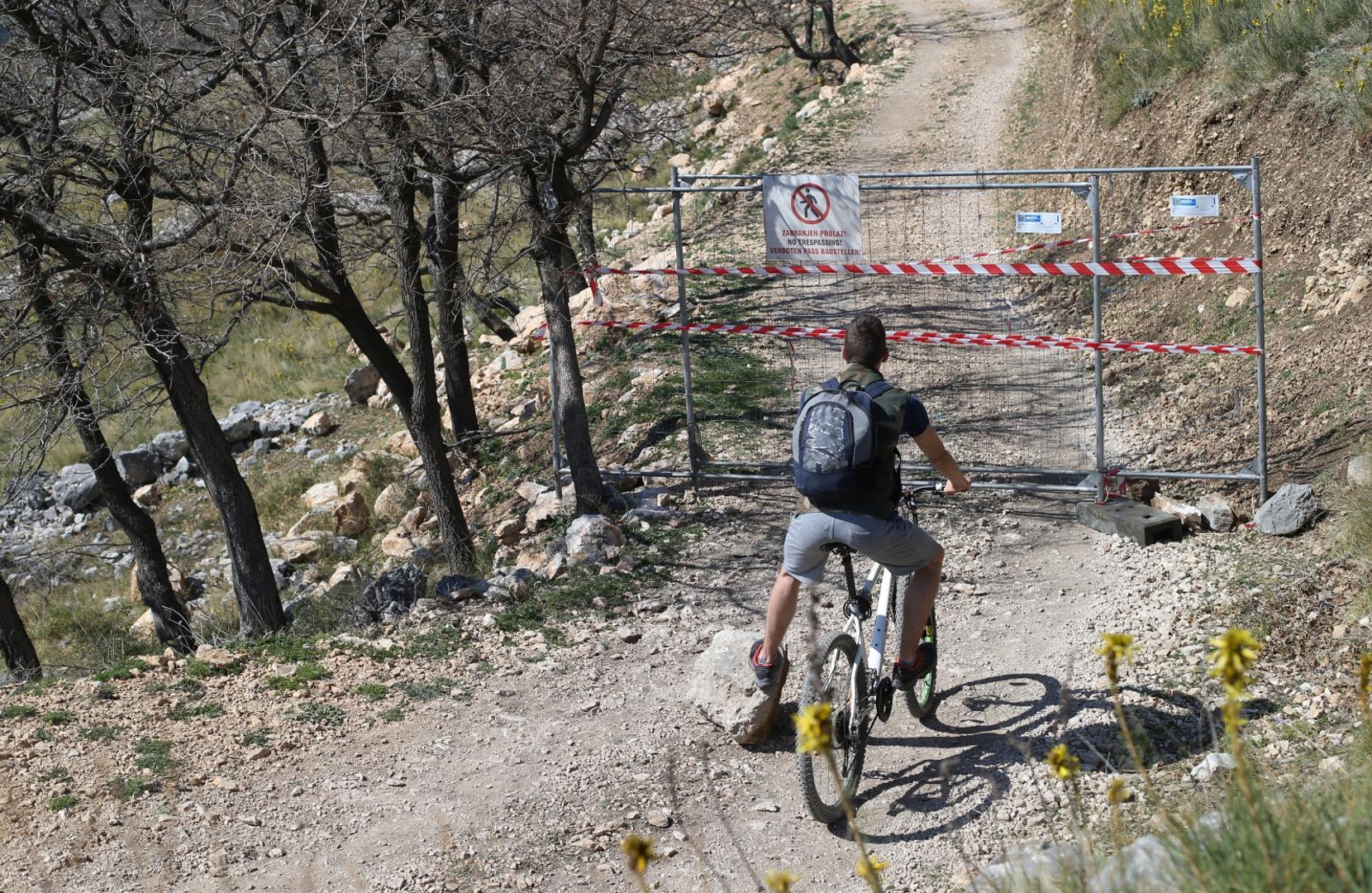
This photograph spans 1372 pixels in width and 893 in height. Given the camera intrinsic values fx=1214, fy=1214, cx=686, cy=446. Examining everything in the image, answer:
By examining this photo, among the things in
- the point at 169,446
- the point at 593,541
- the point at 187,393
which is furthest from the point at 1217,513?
the point at 169,446

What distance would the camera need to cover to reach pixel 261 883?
4.91 metres

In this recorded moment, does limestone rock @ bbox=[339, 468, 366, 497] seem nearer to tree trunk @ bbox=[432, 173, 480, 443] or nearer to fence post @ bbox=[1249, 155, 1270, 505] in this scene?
tree trunk @ bbox=[432, 173, 480, 443]

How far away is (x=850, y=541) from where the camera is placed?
4887 mm

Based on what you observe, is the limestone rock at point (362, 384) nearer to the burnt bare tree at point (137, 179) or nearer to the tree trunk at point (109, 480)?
the tree trunk at point (109, 480)

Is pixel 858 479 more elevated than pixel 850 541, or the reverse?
pixel 858 479

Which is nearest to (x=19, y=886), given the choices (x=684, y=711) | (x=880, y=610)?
(x=684, y=711)

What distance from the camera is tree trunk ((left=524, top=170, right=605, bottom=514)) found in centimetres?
908

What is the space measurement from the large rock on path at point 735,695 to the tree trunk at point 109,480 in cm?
472

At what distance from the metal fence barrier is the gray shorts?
3.61 metres

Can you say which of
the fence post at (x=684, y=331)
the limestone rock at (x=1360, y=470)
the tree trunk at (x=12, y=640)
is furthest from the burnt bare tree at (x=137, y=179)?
the limestone rock at (x=1360, y=470)

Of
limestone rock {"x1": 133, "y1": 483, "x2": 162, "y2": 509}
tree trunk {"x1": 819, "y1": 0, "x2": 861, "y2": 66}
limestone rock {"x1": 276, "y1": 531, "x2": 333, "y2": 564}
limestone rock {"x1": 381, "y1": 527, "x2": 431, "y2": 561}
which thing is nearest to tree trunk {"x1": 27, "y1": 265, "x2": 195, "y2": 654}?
limestone rock {"x1": 276, "y1": 531, "x2": 333, "y2": 564}

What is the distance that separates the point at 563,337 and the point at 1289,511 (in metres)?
5.17

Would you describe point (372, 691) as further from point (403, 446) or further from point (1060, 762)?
point (403, 446)

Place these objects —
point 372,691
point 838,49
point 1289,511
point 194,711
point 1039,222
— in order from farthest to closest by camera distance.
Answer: point 838,49
point 1039,222
point 1289,511
point 372,691
point 194,711
